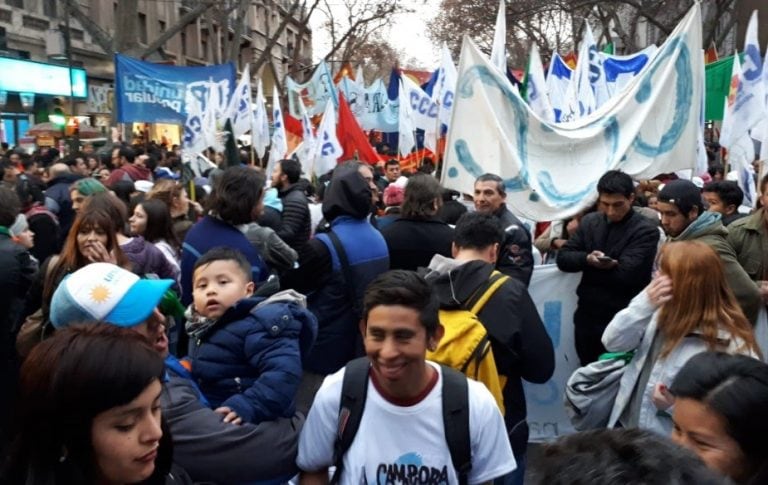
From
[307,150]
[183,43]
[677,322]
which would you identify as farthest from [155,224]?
[183,43]

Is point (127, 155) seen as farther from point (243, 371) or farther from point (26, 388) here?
point (26, 388)

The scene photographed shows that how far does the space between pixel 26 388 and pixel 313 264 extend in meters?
2.55

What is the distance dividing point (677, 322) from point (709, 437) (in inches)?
47.9

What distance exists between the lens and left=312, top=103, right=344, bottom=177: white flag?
1012cm

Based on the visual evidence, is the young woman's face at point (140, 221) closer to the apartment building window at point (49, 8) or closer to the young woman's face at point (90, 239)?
the young woman's face at point (90, 239)

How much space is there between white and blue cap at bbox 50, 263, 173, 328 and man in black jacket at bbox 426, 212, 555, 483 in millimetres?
1150

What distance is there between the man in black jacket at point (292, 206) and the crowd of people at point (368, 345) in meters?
0.04

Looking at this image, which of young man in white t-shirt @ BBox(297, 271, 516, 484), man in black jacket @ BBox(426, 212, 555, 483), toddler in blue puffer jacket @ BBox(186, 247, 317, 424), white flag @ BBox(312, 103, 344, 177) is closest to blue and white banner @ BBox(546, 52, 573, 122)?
white flag @ BBox(312, 103, 344, 177)

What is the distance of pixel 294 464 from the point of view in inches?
102

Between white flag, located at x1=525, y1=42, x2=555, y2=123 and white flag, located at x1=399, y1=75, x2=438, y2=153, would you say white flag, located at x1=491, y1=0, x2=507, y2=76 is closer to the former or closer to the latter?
white flag, located at x1=525, y1=42, x2=555, y2=123

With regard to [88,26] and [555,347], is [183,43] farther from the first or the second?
[555,347]

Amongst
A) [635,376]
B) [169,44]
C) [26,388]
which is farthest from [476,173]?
[169,44]

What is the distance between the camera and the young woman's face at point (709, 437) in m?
1.92

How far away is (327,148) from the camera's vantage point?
10188 millimetres
